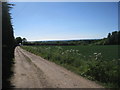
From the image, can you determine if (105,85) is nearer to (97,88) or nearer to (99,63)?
(97,88)

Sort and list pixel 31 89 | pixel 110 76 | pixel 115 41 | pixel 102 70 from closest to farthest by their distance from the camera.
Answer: pixel 31 89 < pixel 110 76 < pixel 102 70 < pixel 115 41

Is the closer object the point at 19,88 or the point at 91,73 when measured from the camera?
the point at 19,88

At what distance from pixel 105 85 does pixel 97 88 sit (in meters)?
0.88

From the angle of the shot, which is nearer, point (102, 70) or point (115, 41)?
point (102, 70)

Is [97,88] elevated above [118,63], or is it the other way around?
[118,63]

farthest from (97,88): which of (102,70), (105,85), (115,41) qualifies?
(115,41)

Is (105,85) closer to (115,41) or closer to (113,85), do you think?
(113,85)

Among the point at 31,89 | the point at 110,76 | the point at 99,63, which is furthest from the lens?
the point at 99,63

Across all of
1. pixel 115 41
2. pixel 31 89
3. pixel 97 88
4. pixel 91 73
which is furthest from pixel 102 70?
pixel 115 41

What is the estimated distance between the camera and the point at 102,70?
1078 centimetres

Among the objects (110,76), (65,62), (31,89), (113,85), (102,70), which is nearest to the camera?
(31,89)

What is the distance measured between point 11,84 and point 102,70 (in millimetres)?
5468

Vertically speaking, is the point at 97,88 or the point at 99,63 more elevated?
the point at 99,63

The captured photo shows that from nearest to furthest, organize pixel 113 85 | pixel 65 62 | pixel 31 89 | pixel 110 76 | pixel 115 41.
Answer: pixel 31 89 < pixel 113 85 < pixel 110 76 < pixel 65 62 < pixel 115 41
